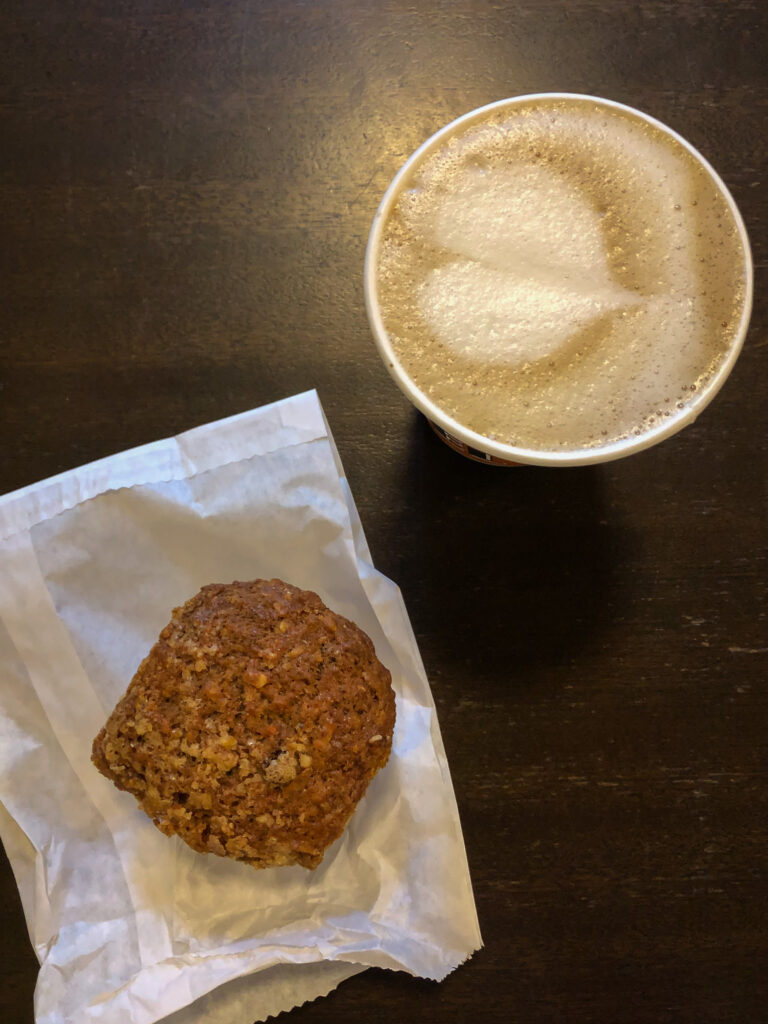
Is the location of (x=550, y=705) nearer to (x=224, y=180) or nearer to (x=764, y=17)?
(x=224, y=180)

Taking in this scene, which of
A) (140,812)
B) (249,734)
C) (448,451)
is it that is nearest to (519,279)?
(448,451)

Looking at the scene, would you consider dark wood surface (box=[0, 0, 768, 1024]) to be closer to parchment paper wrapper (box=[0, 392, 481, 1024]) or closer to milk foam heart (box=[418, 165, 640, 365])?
parchment paper wrapper (box=[0, 392, 481, 1024])

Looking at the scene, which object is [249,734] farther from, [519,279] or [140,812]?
[519,279]

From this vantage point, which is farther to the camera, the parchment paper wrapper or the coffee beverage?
the parchment paper wrapper

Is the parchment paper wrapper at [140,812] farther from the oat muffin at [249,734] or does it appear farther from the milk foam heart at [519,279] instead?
the milk foam heart at [519,279]

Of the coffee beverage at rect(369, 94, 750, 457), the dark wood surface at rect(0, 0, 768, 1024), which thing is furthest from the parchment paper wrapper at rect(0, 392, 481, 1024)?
the coffee beverage at rect(369, 94, 750, 457)

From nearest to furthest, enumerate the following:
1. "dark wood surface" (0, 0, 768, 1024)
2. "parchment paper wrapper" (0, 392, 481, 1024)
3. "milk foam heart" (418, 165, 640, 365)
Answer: "milk foam heart" (418, 165, 640, 365)
"parchment paper wrapper" (0, 392, 481, 1024)
"dark wood surface" (0, 0, 768, 1024)
